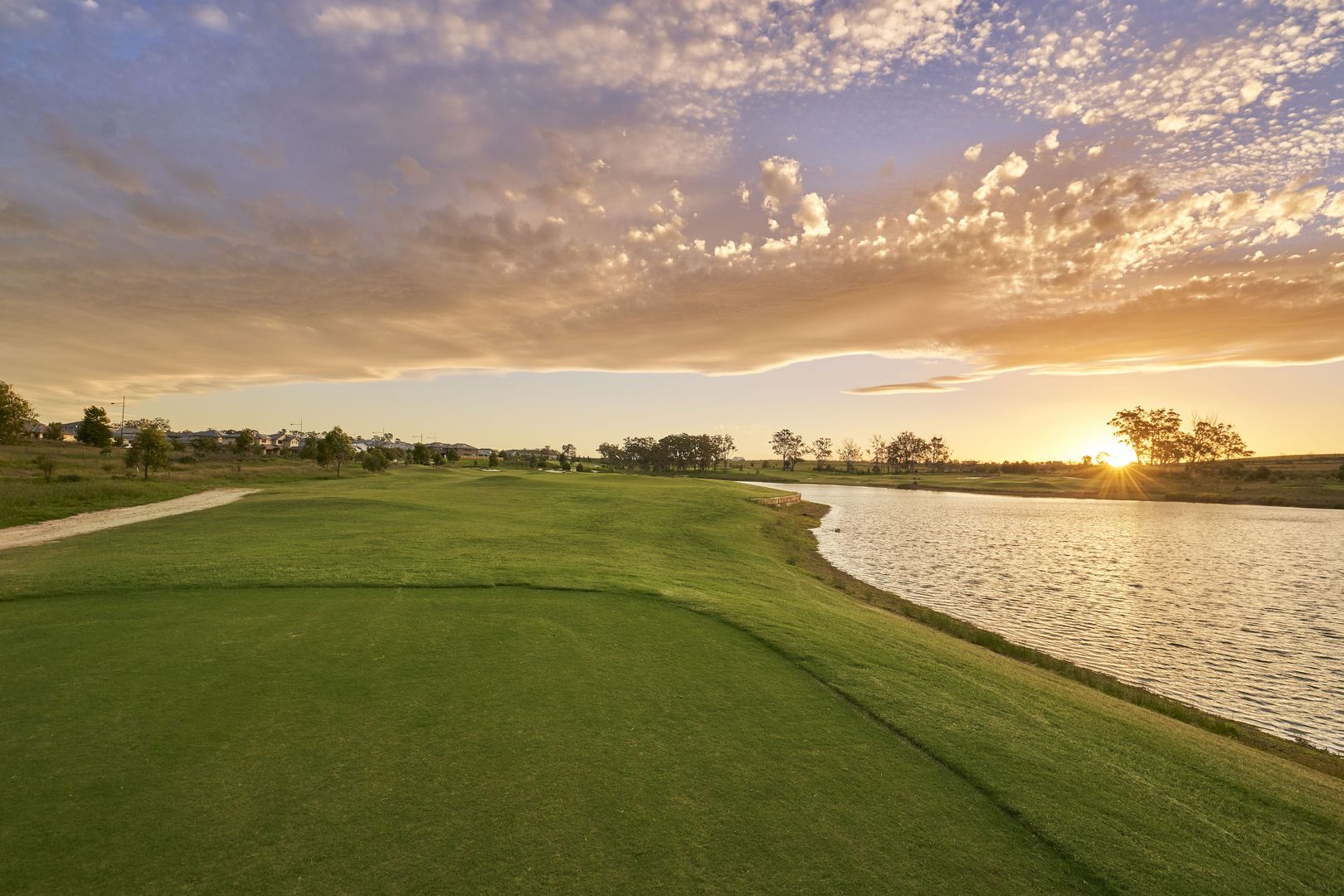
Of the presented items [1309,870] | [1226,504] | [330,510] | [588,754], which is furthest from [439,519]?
[1226,504]

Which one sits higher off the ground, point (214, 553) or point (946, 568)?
point (214, 553)

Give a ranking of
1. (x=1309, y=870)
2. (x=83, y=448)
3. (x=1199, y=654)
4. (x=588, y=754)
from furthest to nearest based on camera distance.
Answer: (x=83, y=448), (x=1199, y=654), (x=588, y=754), (x=1309, y=870)

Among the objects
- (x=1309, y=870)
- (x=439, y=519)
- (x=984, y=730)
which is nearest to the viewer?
(x=1309, y=870)

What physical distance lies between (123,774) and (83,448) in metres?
127

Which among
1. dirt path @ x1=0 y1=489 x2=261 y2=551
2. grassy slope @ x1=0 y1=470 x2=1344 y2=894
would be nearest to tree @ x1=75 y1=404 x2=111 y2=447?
dirt path @ x1=0 y1=489 x2=261 y2=551

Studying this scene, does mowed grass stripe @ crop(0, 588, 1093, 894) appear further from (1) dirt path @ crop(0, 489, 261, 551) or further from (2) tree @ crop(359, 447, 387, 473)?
(2) tree @ crop(359, 447, 387, 473)

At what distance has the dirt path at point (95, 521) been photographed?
2167 cm

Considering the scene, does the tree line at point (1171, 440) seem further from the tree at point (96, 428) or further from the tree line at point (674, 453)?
the tree at point (96, 428)

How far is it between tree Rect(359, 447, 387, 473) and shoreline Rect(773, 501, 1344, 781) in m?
77.1

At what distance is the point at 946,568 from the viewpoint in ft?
100

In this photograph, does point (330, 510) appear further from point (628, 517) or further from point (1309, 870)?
point (1309, 870)

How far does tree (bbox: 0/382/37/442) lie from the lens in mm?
50516

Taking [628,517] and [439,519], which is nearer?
[439,519]

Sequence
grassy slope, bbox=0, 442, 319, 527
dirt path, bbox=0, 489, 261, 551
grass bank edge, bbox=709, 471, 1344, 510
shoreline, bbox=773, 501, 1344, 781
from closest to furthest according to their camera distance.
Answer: shoreline, bbox=773, 501, 1344, 781 < dirt path, bbox=0, 489, 261, 551 < grassy slope, bbox=0, 442, 319, 527 < grass bank edge, bbox=709, 471, 1344, 510
